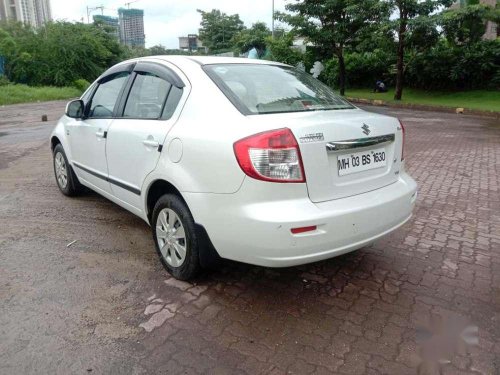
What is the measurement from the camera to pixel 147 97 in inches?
139

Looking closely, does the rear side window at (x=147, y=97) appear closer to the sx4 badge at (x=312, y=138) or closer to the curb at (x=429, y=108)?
the sx4 badge at (x=312, y=138)

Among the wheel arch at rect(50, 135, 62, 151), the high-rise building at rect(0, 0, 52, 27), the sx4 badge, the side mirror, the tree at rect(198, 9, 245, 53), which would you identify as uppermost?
the high-rise building at rect(0, 0, 52, 27)

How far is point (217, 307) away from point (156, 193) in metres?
1.01

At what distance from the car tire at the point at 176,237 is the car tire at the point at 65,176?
2.10m

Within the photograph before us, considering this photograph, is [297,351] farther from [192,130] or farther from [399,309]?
[192,130]

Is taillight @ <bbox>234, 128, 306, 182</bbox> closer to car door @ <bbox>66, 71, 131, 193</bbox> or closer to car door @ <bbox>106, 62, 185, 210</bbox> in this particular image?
car door @ <bbox>106, 62, 185, 210</bbox>

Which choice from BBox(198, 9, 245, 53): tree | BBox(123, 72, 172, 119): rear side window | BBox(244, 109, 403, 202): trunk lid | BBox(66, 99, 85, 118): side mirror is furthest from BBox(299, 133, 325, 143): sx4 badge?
BBox(198, 9, 245, 53): tree

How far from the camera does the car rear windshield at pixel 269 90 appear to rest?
2.98 meters

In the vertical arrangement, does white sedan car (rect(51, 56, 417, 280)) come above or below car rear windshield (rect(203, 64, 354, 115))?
below

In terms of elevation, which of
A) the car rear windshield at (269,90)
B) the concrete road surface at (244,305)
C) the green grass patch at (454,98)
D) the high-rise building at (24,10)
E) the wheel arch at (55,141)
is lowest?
the concrete road surface at (244,305)

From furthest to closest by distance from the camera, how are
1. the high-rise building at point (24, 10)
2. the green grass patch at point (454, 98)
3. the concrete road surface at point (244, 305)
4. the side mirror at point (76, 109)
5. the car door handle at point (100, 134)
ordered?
the high-rise building at point (24, 10) < the green grass patch at point (454, 98) < the side mirror at point (76, 109) < the car door handle at point (100, 134) < the concrete road surface at point (244, 305)

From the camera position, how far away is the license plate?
2.76 m

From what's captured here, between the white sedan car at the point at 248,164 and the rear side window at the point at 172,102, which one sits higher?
the rear side window at the point at 172,102

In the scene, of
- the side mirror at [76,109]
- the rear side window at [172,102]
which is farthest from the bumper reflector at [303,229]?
the side mirror at [76,109]
